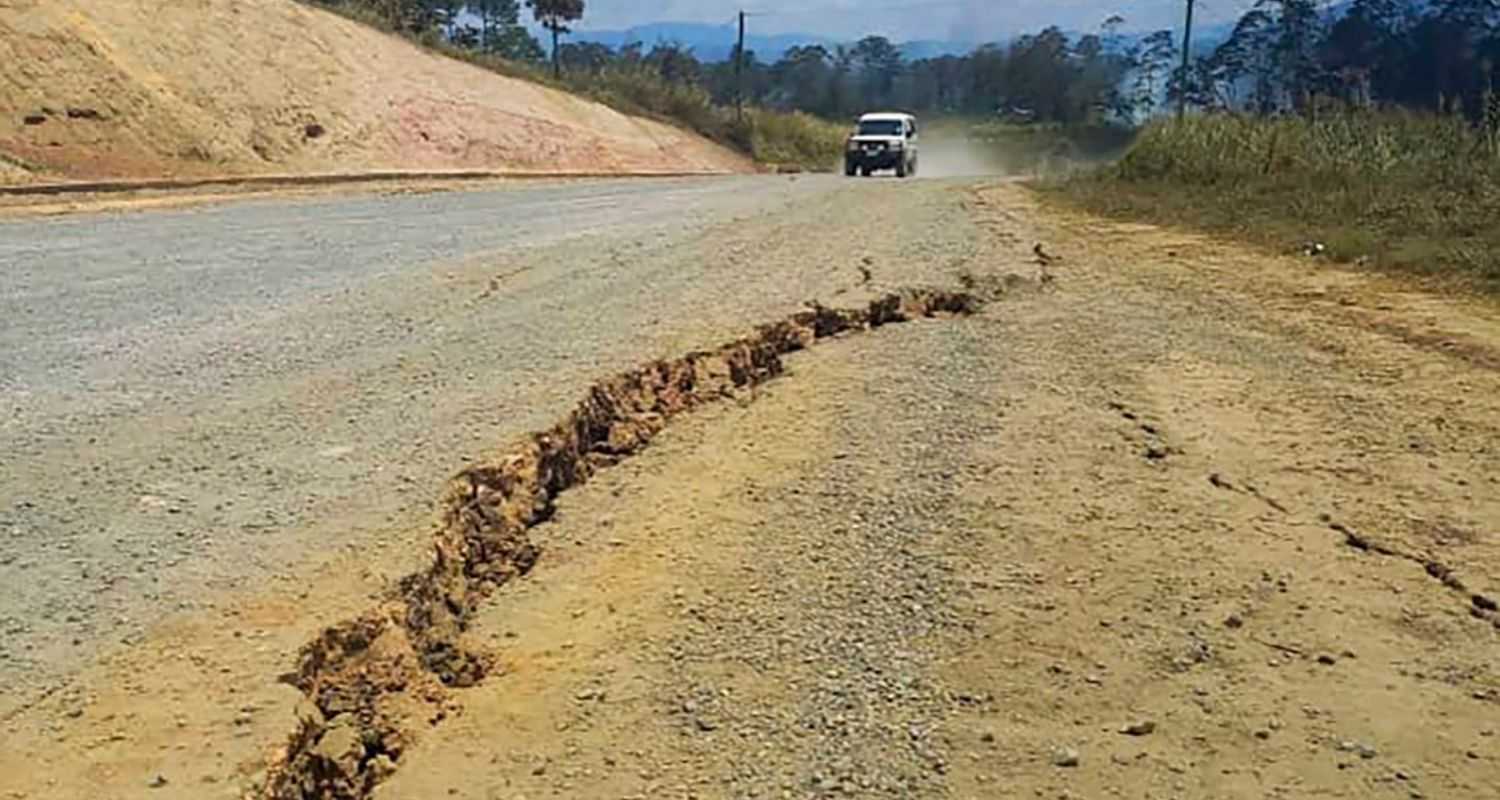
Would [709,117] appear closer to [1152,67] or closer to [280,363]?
[1152,67]

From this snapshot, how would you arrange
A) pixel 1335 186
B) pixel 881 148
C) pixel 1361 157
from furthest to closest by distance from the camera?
pixel 881 148, pixel 1361 157, pixel 1335 186

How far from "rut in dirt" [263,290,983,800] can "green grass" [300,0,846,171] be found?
41.5 meters

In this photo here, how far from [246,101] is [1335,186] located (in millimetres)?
21673

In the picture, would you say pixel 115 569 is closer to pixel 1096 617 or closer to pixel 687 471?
pixel 687 471

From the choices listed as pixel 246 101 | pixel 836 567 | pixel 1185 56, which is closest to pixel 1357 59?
pixel 1185 56

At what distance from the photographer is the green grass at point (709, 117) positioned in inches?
2010

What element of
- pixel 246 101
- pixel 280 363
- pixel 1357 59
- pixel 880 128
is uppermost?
pixel 1357 59

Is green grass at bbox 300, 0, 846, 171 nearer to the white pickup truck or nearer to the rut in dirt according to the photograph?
the white pickup truck

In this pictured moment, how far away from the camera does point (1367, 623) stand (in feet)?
13.2

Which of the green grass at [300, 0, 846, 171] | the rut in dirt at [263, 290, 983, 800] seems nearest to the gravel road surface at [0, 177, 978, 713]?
the rut in dirt at [263, 290, 983, 800]

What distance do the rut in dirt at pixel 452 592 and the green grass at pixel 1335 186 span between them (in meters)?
6.02

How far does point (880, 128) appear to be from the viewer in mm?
36812

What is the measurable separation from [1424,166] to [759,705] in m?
14.2

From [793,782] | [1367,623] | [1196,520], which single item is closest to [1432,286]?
[1196,520]
